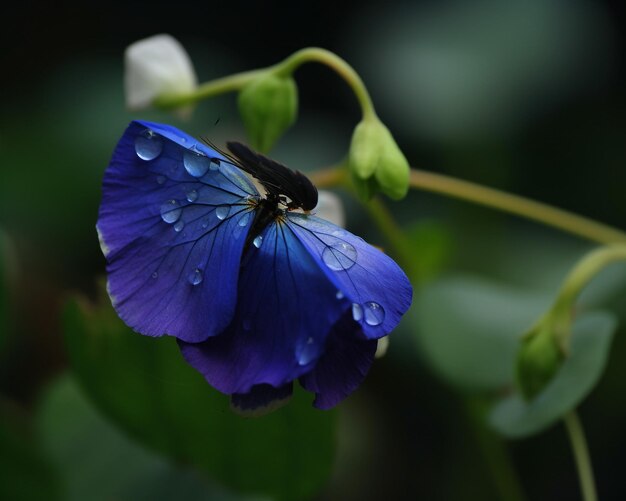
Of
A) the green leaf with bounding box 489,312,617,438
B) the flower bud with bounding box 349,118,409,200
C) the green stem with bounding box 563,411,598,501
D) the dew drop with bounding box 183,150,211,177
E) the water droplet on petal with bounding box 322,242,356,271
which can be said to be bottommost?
the green stem with bounding box 563,411,598,501

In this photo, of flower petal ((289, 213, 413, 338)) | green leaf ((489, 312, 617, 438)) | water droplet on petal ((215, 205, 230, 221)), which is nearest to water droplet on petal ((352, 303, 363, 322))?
flower petal ((289, 213, 413, 338))

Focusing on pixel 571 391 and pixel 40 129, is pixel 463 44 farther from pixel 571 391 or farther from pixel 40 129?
pixel 571 391

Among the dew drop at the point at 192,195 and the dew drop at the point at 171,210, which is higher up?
the dew drop at the point at 192,195

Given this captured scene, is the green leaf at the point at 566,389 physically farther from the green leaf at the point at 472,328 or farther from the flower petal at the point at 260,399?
the flower petal at the point at 260,399

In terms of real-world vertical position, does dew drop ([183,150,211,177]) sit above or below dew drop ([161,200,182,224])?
above

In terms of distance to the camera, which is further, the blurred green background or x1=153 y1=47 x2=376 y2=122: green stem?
the blurred green background

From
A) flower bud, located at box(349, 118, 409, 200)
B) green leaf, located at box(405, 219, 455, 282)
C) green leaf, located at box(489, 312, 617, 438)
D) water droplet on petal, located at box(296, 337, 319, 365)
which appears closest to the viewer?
water droplet on petal, located at box(296, 337, 319, 365)

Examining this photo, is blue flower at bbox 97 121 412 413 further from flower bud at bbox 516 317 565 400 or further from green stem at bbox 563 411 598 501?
green stem at bbox 563 411 598 501

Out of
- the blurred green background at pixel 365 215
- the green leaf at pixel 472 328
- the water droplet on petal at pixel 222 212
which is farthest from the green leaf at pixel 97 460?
the water droplet on petal at pixel 222 212
